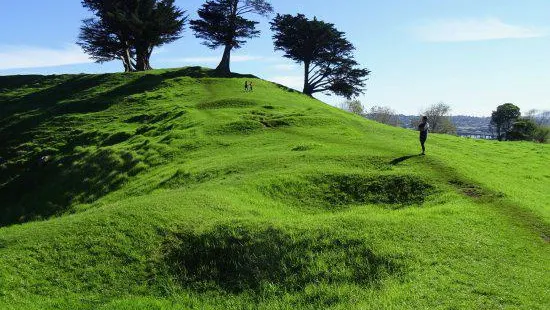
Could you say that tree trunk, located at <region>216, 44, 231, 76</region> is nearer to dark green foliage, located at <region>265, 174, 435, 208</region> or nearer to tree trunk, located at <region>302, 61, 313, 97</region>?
tree trunk, located at <region>302, 61, 313, 97</region>

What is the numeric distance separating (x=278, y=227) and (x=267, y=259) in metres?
1.49

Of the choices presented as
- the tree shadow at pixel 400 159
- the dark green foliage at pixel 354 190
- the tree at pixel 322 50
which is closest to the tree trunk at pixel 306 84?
the tree at pixel 322 50

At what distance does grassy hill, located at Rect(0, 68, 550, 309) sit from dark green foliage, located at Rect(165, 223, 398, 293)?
4cm

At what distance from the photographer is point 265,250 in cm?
1398

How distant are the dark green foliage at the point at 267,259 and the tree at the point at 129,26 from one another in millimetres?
48352

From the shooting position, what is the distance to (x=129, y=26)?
57000mm

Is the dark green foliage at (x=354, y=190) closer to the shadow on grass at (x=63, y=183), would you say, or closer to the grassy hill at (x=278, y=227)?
the grassy hill at (x=278, y=227)

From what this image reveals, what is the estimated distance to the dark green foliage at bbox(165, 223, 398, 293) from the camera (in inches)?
499

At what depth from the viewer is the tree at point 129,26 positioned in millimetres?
58312

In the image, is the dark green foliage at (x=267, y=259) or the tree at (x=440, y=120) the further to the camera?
the tree at (x=440, y=120)

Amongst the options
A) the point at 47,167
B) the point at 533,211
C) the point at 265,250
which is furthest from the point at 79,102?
the point at 533,211

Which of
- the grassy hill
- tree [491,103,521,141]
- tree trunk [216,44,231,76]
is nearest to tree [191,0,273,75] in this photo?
tree trunk [216,44,231,76]

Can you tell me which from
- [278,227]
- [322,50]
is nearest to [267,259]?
[278,227]

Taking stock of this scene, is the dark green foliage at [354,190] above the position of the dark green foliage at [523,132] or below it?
below
